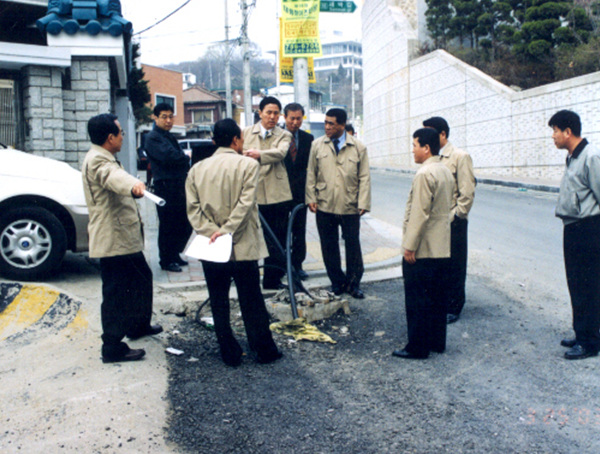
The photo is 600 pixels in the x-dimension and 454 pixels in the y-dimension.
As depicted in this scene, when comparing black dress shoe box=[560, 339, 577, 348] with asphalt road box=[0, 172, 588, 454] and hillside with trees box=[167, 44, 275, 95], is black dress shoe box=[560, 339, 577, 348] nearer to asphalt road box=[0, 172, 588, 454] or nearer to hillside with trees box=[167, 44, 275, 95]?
asphalt road box=[0, 172, 588, 454]

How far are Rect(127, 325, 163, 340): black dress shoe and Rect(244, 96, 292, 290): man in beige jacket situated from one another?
146 centimetres

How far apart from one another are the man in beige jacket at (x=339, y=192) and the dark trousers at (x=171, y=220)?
63.3 inches

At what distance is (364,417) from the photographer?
3.67 m

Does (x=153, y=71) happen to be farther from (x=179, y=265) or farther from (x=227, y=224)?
(x=227, y=224)

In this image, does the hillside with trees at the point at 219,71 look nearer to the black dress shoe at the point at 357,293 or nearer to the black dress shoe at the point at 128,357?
the black dress shoe at the point at 357,293

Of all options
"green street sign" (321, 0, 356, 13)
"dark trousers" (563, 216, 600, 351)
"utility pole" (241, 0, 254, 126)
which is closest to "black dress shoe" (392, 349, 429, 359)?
"dark trousers" (563, 216, 600, 351)

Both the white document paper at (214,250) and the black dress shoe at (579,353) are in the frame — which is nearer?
the white document paper at (214,250)

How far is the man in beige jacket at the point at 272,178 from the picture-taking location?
6.28 m

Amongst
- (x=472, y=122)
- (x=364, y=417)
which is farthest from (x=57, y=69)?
(x=472, y=122)

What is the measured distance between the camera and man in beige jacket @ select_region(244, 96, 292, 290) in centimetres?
628

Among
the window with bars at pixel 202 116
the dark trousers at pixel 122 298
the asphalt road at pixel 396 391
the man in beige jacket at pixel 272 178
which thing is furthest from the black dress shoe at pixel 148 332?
the window with bars at pixel 202 116

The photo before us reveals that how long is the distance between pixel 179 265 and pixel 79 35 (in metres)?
4.22

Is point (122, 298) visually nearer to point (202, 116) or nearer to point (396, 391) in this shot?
point (396, 391)

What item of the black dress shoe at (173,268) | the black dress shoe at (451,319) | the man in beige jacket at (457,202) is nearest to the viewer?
the man in beige jacket at (457,202)
